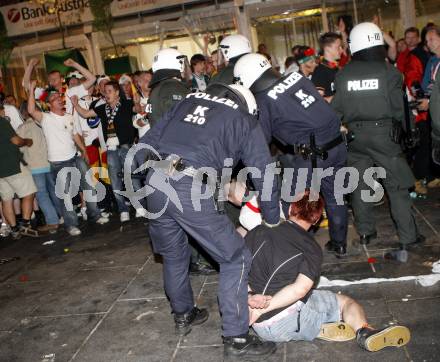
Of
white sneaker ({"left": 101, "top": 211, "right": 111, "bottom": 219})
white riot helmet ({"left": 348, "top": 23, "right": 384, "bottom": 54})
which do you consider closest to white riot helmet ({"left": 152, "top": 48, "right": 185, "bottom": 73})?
white riot helmet ({"left": 348, "top": 23, "right": 384, "bottom": 54})

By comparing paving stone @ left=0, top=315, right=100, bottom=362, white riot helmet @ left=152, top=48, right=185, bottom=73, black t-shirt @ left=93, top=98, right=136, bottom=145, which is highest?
white riot helmet @ left=152, top=48, right=185, bottom=73

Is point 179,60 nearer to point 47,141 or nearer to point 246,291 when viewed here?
point 246,291

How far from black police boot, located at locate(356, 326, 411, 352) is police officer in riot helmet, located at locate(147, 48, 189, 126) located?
3031 millimetres

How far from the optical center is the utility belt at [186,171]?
3803 mm

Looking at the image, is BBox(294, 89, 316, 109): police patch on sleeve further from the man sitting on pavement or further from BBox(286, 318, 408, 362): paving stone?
BBox(286, 318, 408, 362): paving stone

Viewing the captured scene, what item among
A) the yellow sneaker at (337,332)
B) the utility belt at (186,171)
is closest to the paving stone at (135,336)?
the yellow sneaker at (337,332)

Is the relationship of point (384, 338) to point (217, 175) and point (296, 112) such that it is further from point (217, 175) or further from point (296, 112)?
point (296, 112)

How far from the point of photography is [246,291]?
3.88 m

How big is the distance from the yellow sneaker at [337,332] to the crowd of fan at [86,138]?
4045mm

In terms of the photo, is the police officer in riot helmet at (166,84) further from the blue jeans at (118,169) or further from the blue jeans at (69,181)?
the blue jeans at (69,181)

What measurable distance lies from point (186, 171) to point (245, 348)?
1.45m

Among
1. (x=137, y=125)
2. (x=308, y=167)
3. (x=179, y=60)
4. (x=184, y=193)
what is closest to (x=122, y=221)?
(x=137, y=125)

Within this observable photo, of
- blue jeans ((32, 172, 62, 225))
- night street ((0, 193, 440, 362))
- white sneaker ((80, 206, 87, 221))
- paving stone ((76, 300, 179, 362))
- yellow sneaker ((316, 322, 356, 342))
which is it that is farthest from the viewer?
white sneaker ((80, 206, 87, 221))

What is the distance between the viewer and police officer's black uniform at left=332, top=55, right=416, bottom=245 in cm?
527
